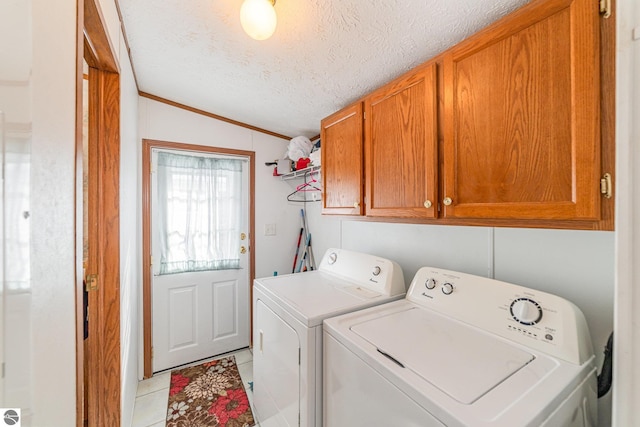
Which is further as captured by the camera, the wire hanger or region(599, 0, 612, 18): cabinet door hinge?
the wire hanger

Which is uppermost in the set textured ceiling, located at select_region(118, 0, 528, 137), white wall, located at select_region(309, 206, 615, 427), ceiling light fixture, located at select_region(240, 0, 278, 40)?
textured ceiling, located at select_region(118, 0, 528, 137)

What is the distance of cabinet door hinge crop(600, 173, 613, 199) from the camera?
71cm

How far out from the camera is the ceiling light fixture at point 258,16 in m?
1.05

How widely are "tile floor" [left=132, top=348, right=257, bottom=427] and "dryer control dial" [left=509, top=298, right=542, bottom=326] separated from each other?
6.62ft

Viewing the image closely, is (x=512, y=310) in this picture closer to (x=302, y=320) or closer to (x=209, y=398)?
(x=302, y=320)

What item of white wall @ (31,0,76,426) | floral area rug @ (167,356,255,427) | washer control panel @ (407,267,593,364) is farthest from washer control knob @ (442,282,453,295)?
floral area rug @ (167,356,255,427)

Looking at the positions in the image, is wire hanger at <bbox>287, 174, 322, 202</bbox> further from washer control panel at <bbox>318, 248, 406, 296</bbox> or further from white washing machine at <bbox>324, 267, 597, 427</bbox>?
white washing machine at <bbox>324, 267, 597, 427</bbox>

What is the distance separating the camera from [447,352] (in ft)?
3.11

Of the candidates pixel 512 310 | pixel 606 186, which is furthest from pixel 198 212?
pixel 606 186

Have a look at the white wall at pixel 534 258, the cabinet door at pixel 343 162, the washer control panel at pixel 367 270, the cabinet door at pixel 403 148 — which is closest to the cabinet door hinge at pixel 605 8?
the cabinet door at pixel 403 148

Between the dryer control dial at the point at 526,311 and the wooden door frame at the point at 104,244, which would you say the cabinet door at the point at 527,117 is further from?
the wooden door frame at the point at 104,244

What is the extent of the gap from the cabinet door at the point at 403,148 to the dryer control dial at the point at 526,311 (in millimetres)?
476

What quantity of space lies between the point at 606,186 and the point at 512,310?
577 mm

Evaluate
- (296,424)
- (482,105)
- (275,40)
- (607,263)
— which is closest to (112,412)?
(296,424)
